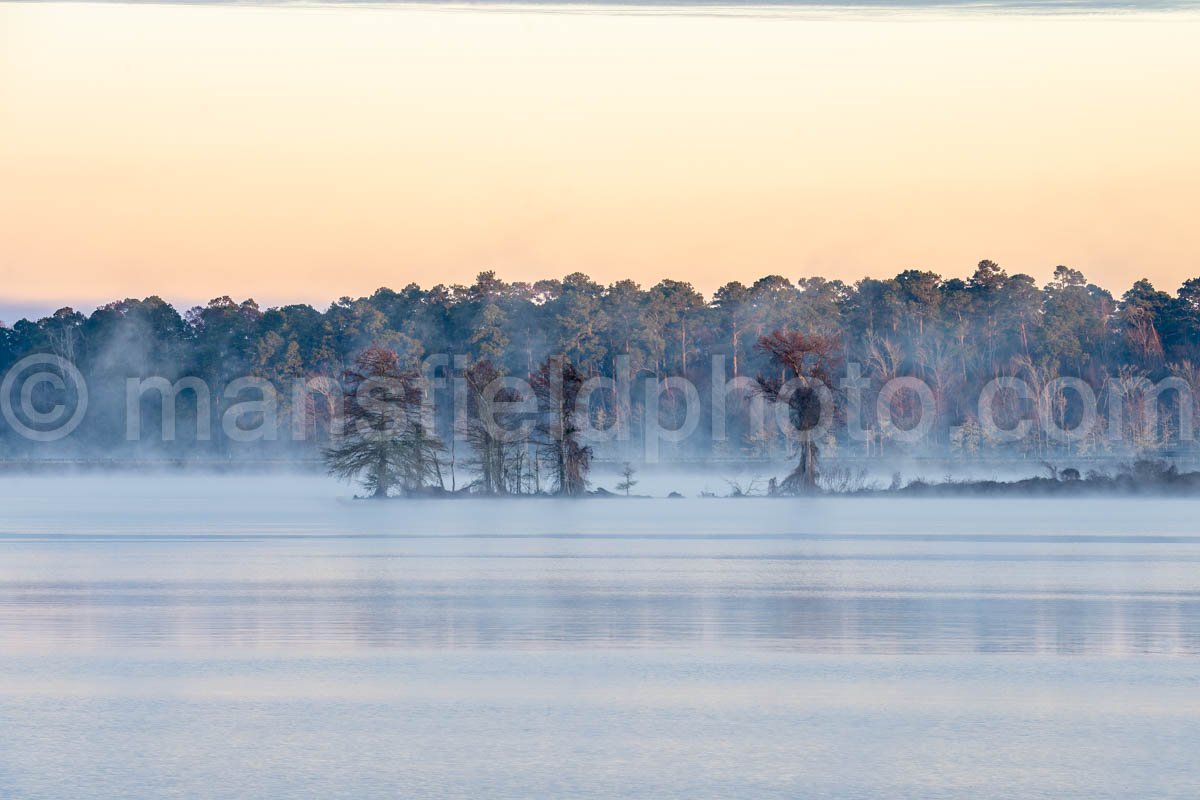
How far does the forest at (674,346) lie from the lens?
120 m

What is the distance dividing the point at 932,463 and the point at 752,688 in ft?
312

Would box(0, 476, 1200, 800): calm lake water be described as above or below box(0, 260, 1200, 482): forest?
below

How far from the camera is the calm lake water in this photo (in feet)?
39.4

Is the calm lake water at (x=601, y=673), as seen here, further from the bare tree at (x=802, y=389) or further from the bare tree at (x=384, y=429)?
the bare tree at (x=802, y=389)

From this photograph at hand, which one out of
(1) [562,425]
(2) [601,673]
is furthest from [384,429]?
(2) [601,673]

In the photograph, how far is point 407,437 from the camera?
216ft

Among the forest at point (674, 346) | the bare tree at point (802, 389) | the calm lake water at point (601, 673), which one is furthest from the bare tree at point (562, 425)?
the forest at point (674, 346)

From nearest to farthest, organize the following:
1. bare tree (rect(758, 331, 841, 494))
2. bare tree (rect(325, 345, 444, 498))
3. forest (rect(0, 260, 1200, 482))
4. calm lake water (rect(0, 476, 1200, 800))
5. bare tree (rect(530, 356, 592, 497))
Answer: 1. calm lake water (rect(0, 476, 1200, 800))
2. bare tree (rect(325, 345, 444, 498))
3. bare tree (rect(530, 356, 592, 497))
4. bare tree (rect(758, 331, 841, 494))
5. forest (rect(0, 260, 1200, 482))

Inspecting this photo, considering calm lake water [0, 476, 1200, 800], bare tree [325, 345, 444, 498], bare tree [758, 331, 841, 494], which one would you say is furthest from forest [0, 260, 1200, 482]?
calm lake water [0, 476, 1200, 800]

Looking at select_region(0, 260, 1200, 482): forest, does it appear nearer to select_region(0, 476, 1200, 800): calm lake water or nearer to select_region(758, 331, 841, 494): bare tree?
select_region(758, 331, 841, 494): bare tree

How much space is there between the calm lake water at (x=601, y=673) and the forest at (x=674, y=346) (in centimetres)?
8486

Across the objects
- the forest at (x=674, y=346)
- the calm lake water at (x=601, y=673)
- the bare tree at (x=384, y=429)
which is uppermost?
the forest at (x=674, y=346)

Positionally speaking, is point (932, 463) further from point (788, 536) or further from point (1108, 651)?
point (1108, 651)

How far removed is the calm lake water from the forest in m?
84.9
